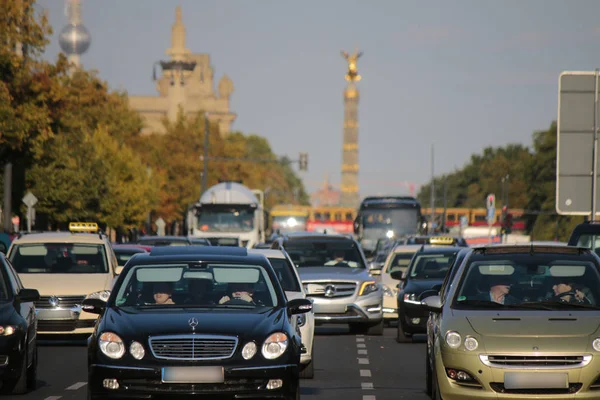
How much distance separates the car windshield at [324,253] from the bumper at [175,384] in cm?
1476

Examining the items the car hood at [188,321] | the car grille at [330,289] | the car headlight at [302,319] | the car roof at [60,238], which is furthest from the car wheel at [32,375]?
the car grille at [330,289]

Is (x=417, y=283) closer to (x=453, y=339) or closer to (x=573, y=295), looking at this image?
(x=573, y=295)

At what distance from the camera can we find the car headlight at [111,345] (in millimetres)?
10867

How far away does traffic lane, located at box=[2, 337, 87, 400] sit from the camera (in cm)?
1475

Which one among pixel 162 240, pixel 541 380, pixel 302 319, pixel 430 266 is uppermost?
pixel 541 380

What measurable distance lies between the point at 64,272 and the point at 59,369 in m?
5.12

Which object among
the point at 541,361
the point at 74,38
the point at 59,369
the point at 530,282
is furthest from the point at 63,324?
the point at 74,38

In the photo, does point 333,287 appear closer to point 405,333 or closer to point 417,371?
point 405,333

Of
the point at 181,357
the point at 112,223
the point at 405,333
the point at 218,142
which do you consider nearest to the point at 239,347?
the point at 181,357

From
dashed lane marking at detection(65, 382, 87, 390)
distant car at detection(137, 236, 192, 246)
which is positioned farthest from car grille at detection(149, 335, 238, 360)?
distant car at detection(137, 236, 192, 246)

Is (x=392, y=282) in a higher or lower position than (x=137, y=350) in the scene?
lower

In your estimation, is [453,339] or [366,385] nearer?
[453,339]

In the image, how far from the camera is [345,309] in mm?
24125

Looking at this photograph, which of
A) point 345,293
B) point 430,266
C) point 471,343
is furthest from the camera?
point 430,266
